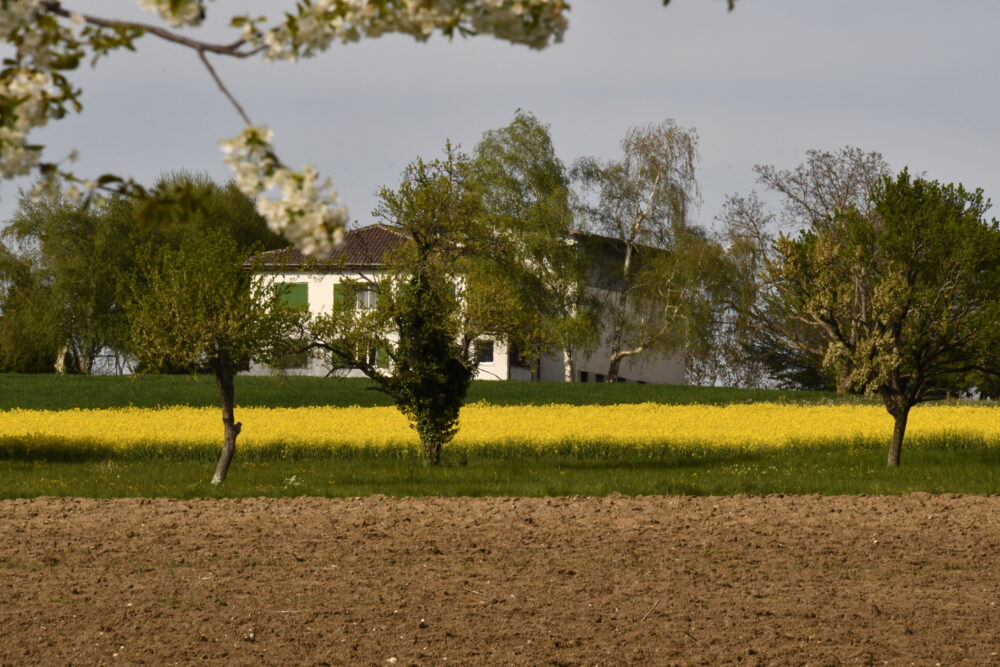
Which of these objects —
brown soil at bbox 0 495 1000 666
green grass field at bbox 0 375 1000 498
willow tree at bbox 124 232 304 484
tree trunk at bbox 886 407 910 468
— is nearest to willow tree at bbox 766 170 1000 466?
tree trunk at bbox 886 407 910 468

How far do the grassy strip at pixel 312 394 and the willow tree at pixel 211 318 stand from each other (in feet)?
69.9

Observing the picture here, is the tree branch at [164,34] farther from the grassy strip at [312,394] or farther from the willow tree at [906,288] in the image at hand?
the grassy strip at [312,394]

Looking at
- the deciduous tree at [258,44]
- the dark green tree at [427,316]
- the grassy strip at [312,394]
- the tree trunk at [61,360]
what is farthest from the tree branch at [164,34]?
the tree trunk at [61,360]

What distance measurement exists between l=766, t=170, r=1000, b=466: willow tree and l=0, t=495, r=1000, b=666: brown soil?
237 inches

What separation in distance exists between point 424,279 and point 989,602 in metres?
15.2

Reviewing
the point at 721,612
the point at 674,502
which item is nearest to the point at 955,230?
the point at 674,502

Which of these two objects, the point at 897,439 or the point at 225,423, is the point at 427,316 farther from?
the point at 897,439

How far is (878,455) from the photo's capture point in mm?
28031

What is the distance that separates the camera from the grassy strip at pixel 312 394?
4488 centimetres

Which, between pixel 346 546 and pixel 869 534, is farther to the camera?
pixel 869 534

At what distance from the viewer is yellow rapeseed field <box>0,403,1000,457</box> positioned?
28.8 metres

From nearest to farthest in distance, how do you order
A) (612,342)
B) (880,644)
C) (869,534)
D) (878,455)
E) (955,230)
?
(880,644) < (869,534) < (955,230) < (878,455) < (612,342)

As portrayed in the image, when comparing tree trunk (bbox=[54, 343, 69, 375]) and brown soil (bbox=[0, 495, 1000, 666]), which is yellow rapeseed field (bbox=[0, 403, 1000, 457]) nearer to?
brown soil (bbox=[0, 495, 1000, 666])

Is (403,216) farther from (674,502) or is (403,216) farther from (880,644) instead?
(880,644)
